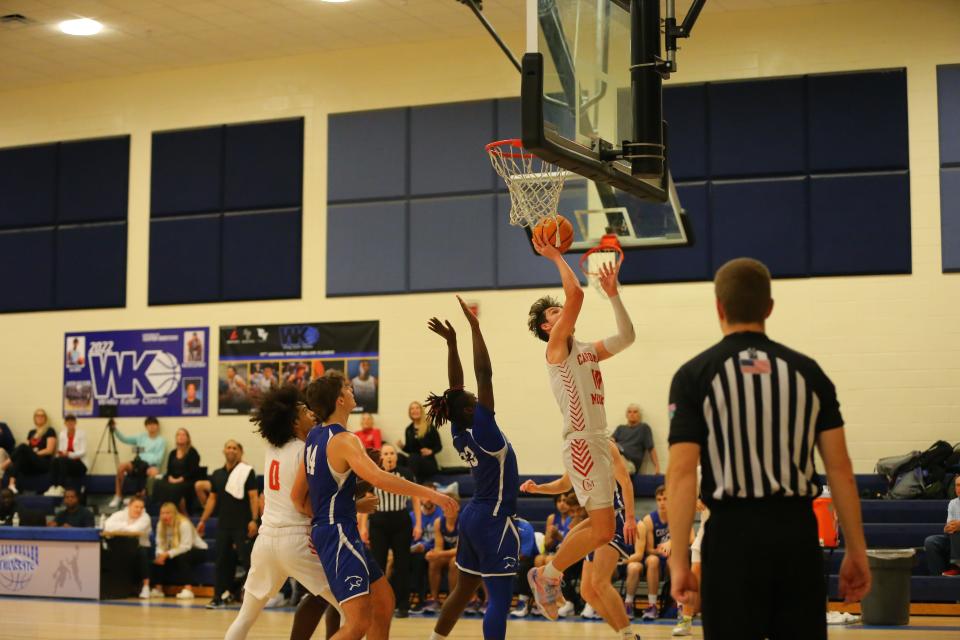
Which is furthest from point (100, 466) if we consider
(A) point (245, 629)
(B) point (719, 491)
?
(B) point (719, 491)

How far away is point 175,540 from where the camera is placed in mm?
14750

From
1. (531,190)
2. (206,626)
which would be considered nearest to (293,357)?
(206,626)

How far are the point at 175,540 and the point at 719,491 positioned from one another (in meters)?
12.3

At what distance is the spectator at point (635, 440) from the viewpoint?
14.4 meters

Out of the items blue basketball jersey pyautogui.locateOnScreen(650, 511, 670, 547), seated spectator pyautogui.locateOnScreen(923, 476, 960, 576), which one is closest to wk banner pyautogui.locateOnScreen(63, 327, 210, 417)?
blue basketball jersey pyautogui.locateOnScreen(650, 511, 670, 547)

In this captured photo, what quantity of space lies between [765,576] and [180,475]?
13.4 m

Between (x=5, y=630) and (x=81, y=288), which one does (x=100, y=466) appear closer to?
(x=81, y=288)

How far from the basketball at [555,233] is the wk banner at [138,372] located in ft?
38.0

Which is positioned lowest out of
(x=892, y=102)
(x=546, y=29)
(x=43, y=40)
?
(x=546, y=29)

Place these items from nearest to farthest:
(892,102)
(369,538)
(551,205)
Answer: (551,205), (369,538), (892,102)

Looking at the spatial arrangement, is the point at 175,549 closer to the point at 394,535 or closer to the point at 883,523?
the point at 394,535

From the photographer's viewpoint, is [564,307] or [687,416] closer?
[687,416]

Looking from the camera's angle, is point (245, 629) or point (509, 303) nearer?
point (245, 629)

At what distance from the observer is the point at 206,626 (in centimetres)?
1103
